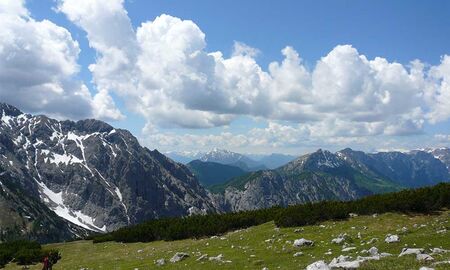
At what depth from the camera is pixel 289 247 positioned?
39.6 meters

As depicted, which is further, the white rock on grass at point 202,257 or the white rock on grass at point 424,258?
the white rock on grass at point 202,257

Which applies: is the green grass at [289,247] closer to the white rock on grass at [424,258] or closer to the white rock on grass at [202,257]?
the white rock on grass at [424,258]

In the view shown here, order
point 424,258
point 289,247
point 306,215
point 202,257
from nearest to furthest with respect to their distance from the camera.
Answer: point 424,258 → point 289,247 → point 202,257 → point 306,215

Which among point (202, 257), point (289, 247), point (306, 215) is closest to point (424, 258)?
point (289, 247)

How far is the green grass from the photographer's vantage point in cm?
3111

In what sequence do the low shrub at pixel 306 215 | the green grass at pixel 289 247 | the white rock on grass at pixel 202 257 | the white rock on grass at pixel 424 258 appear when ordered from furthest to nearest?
the low shrub at pixel 306 215
the white rock on grass at pixel 202 257
the green grass at pixel 289 247
the white rock on grass at pixel 424 258

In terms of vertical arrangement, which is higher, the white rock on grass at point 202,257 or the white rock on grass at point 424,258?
the white rock on grass at point 424,258

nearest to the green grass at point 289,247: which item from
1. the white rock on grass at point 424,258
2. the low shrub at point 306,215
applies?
the white rock on grass at point 424,258

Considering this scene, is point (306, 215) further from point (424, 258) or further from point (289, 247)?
point (424, 258)

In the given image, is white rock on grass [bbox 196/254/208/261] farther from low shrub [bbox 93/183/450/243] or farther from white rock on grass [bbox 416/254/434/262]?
white rock on grass [bbox 416/254/434/262]

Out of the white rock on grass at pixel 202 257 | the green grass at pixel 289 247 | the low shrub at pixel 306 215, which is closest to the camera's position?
the green grass at pixel 289 247

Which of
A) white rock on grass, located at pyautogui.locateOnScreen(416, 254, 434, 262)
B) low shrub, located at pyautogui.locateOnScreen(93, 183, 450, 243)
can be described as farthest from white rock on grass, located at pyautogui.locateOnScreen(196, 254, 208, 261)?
white rock on grass, located at pyautogui.locateOnScreen(416, 254, 434, 262)

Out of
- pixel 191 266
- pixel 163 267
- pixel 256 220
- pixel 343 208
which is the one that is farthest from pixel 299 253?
pixel 256 220

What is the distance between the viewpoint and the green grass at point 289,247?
3111 centimetres
